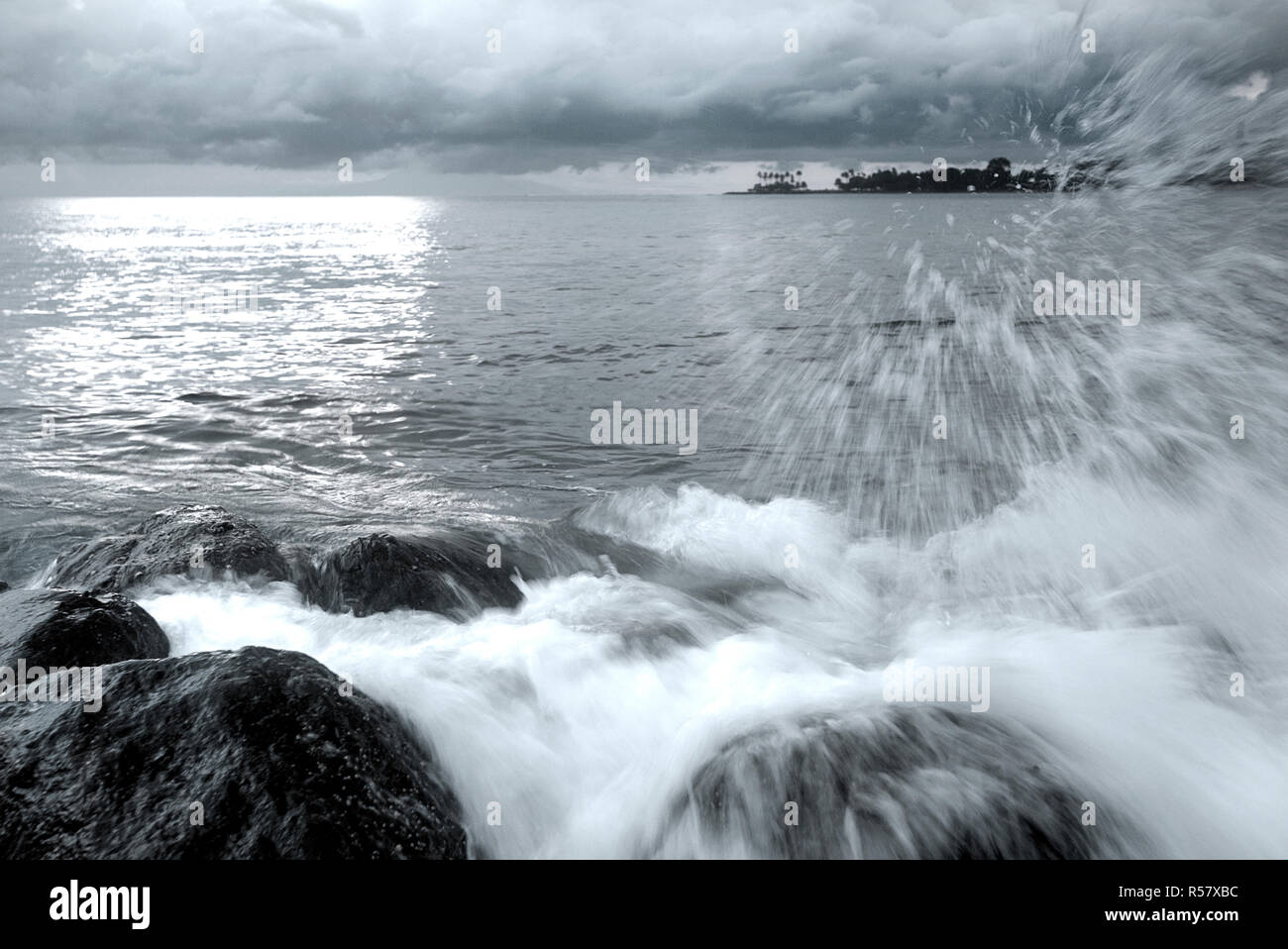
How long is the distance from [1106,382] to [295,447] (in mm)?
13274

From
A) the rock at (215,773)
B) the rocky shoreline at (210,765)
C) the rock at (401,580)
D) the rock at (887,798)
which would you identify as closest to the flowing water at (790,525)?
the rock at (887,798)

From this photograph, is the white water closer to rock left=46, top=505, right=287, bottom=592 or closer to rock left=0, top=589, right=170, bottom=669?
rock left=46, top=505, right=287, bottom=592

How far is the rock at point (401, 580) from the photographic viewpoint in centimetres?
773

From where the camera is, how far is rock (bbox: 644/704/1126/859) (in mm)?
4836

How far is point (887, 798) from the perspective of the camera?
5027mm

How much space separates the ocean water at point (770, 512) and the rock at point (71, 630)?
0.86m

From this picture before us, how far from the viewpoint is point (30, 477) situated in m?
12.2

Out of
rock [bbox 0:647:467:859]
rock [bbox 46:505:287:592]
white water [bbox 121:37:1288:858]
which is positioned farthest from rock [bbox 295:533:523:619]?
rock [bbox 0:647:467:859]

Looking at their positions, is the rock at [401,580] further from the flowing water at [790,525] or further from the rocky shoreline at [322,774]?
the rocky shoreline at [322,774]

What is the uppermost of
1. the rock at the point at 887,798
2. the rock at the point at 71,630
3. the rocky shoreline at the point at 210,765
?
the rock at the point at 71,630

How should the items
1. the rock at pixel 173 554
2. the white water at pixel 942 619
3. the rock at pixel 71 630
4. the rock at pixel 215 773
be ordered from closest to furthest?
1. the rock at pixel 215 773
2. the rock at pixel 71 630
3. the white water at pixel 942 619
4. the rock at pixel 173 554

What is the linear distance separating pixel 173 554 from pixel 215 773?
4.42 m

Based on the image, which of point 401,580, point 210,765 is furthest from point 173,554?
point 210,765

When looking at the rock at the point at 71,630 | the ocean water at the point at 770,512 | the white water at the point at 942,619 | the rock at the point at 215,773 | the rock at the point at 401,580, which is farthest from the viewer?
the rock at the point at 401,580
